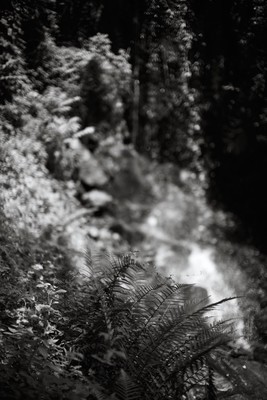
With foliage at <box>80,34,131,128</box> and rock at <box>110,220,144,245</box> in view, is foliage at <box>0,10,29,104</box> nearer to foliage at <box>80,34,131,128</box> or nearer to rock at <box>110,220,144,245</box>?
foliage at <box>80,34,131,128</box>

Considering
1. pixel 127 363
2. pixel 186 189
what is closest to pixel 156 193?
pixel 186 189

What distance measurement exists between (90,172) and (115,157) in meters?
0.75

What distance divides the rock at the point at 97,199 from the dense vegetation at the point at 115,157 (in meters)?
0.08

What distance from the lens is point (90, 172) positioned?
618 cm

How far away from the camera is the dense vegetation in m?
2.44

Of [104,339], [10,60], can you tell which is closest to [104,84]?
[10,60]

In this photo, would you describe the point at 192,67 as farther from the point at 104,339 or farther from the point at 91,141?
the point at 104,339

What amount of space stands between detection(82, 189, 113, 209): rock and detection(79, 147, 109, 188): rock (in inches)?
6.9

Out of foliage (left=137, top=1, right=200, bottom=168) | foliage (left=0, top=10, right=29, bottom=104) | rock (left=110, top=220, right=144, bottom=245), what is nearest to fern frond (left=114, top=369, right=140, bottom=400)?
foliage (left=0, top=10, right=29, bottom=104)

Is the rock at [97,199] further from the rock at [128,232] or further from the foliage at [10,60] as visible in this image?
the foliage at [10,60]

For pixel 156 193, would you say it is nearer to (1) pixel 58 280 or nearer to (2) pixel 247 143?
(2) pixel 247 143

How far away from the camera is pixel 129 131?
6.68 meters

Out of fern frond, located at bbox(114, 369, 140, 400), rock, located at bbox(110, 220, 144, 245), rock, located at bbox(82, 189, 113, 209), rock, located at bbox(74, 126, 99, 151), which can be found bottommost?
fern frond, located at bbox(114, 369, 140, 400)

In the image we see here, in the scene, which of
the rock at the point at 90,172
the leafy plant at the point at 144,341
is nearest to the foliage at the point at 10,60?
the rock at the point at 90,172
